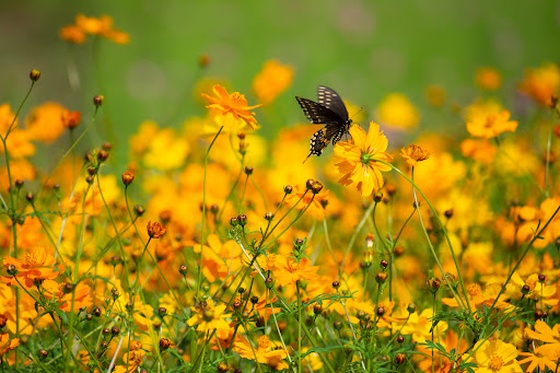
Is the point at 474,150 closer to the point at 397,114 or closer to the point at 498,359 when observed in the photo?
the point at 498,359

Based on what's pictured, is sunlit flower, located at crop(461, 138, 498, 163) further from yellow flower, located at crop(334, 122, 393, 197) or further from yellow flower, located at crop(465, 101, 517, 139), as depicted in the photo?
yellow flower, located at crop(334, 122, 393, 197)

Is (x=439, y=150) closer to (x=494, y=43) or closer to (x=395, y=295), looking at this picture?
(x=395, y=295)

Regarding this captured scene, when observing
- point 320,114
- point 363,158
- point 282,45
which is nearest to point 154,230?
point 363,158

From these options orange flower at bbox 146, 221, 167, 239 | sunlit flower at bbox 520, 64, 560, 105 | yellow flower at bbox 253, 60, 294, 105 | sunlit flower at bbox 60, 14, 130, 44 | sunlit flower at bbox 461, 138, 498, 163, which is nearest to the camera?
orange flower at bbox 146, 221, 167, 239

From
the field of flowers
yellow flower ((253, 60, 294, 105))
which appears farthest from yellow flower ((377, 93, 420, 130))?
yellow flower ((253, 60, 294, 105))

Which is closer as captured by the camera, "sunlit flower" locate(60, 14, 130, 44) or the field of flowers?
the field of flowers

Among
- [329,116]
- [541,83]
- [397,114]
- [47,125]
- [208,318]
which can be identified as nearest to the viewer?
[208,318]
